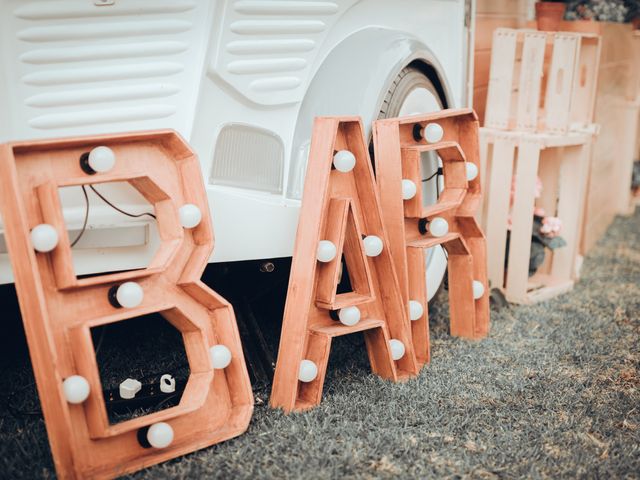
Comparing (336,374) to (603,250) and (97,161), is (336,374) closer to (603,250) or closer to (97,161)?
(97,161)

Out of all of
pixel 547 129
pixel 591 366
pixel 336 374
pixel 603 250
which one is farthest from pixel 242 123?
pixel 603 250

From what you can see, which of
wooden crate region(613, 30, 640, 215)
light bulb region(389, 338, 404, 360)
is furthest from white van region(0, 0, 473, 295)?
wooden crate region(613, 30, 640, 215)

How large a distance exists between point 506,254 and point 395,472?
1.60m

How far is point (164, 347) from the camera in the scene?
2.40 m

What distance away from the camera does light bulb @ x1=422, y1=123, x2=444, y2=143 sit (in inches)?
86.5

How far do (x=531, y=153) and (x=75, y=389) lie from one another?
1.96m

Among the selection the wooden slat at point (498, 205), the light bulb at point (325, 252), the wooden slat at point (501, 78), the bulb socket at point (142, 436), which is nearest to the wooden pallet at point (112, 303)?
the bulb socket at point (142, 436)

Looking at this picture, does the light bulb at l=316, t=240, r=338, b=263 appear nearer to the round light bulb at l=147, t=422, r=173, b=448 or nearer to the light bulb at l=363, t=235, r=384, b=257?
the light bulb at l=363, t=235, r=384, b=257

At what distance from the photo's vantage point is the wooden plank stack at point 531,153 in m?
2.88

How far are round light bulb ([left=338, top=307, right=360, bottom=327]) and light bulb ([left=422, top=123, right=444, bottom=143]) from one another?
1.91 ft

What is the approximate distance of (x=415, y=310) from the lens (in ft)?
7.23

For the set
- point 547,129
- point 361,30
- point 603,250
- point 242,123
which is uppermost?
point 361,30

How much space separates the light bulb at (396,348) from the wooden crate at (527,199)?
3.19ft

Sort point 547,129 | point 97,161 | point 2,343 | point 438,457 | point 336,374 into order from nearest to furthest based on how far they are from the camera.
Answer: point 97,161
point 438,457
point 336,374
point 2,343
point 547,129
